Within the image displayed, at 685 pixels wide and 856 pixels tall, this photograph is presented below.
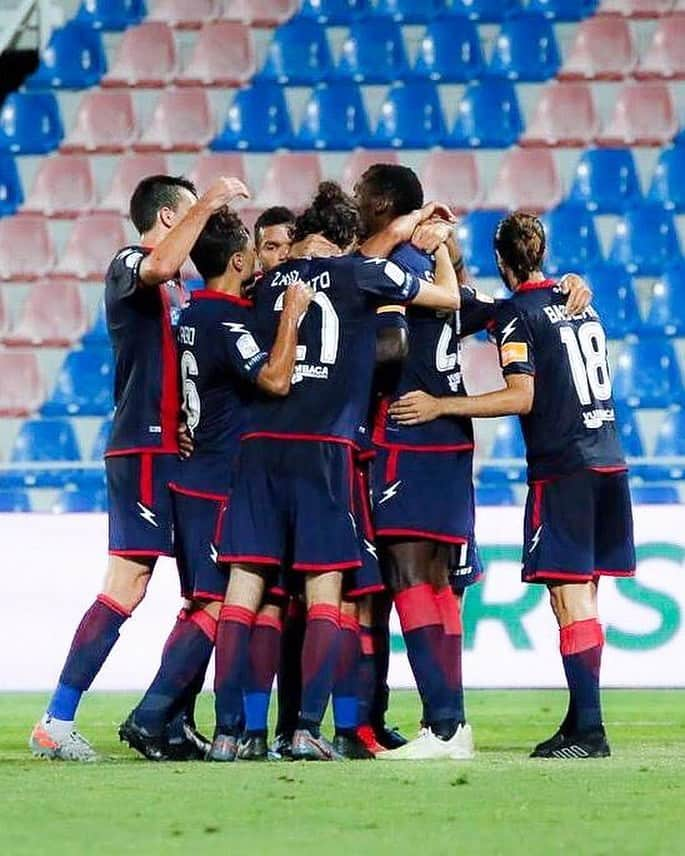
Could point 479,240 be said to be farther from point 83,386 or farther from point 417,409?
point 417,409

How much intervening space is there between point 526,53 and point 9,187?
3492mm

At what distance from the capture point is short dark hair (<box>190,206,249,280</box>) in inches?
254

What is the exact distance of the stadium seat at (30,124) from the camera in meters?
13.2

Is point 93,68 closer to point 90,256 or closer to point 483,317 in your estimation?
point 90,256

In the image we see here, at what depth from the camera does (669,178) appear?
1287 cm

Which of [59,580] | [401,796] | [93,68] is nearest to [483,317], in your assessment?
[401,796]

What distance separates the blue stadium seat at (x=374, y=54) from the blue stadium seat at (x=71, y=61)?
5.30ft

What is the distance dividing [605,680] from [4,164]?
229 inches

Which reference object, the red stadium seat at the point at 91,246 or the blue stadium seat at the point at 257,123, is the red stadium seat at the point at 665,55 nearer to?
the blue stadium seat at the point at 257,123

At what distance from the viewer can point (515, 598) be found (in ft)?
31.3

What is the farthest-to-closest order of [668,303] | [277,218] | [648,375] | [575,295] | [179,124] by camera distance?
[179,124], [668,303], [648,375], [277,218], [575,295]

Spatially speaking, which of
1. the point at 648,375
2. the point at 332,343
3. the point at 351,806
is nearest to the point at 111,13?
the point at 648,375

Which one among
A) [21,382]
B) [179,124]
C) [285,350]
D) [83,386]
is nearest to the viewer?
[285,350]

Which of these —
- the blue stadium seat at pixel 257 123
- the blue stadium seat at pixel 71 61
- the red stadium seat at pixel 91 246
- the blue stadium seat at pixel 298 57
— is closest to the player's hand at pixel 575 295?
the red stadium seat at pixel 91 246
